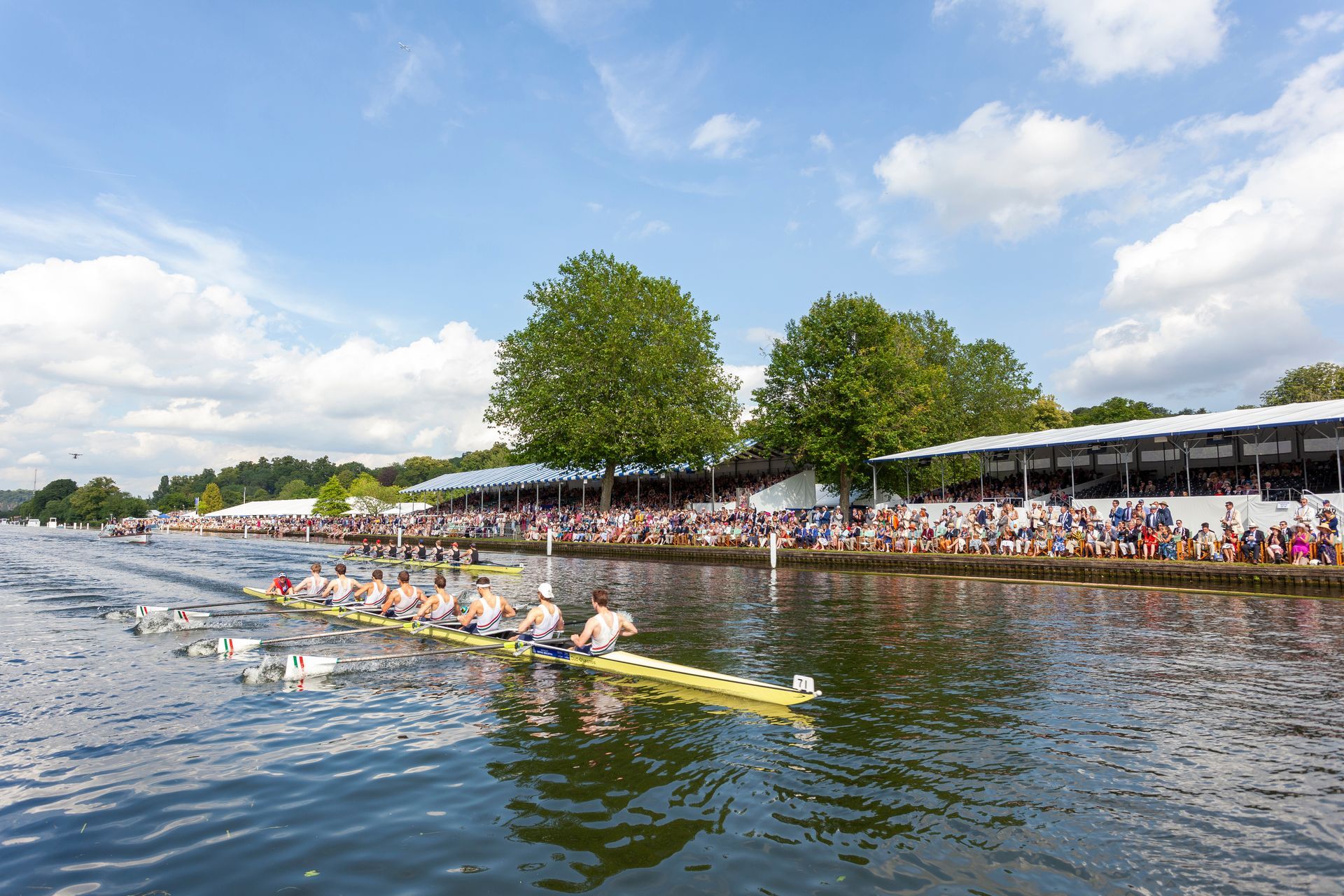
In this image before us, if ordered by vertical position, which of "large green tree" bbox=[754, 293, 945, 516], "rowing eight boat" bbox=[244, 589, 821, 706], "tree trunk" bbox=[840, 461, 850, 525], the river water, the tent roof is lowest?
the river water

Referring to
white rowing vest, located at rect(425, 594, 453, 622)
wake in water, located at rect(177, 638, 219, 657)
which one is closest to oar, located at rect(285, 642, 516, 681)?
white rowing vest, located at rect(425, 594, 453, 622)

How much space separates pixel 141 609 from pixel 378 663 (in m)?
9.65

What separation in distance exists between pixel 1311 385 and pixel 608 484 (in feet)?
201

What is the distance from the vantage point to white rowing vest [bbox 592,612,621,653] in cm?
1307

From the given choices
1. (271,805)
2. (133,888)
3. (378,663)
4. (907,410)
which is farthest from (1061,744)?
(907,410)

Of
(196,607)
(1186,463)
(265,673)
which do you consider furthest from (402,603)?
(1186,463)

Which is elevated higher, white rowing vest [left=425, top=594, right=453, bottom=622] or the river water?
white rowing vest [left=425, top=594, right=453, bottom=622]

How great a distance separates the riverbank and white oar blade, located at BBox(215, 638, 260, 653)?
22.7m

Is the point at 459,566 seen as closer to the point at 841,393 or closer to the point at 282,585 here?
the point at 282,585

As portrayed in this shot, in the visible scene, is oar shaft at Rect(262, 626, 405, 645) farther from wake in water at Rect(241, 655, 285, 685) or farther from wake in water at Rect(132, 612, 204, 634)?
wake in water at Rect(132, 612, 204, 634)

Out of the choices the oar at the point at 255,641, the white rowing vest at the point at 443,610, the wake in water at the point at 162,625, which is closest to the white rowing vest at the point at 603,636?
the white rowing vest at the point at 443,610

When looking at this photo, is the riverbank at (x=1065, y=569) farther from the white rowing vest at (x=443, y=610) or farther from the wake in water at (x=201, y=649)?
the wake in water at (x=201, y=649)

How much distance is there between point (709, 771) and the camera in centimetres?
834

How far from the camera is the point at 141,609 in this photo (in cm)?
1927
